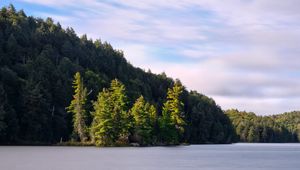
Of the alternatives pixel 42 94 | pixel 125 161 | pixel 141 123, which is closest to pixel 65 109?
pixel 42 94

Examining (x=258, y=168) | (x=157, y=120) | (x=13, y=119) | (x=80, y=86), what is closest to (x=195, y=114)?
(x=157, y=120)

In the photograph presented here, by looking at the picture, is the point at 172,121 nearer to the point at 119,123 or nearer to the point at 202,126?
the point at 119,123

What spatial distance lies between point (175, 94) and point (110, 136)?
3655cm

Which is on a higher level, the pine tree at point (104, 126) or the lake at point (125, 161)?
the pine tree at point (104, 126)

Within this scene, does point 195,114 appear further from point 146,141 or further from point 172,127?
point 146,141

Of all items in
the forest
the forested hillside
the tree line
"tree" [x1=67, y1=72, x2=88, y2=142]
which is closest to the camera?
the tree line

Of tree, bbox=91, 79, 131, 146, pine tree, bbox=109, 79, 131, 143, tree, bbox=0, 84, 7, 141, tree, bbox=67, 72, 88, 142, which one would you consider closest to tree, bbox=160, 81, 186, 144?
pine tree, bbox=109, 79, 131, 143

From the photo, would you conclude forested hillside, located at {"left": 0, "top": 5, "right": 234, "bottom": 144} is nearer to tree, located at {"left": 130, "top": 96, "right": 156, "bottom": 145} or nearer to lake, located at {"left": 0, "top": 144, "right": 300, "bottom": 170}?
tree, located at {"left": 130, "top": 96, "right": 156, "bottom": 145}

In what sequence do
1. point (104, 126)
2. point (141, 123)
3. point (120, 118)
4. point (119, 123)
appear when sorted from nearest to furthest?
point (104, 126), point (119, 123), point (120, 118), point (141, 123)

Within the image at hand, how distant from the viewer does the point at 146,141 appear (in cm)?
11888

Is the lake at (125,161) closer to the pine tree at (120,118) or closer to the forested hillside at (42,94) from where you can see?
the pine tree at (120,118)

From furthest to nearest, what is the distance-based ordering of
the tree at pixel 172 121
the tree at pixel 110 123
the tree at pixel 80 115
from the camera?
the tree at pixel 172 121 < the tree at pixel 80 115 < the tree at pixel 110 123

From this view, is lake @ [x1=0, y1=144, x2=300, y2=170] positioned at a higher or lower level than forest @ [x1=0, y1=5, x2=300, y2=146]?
lower

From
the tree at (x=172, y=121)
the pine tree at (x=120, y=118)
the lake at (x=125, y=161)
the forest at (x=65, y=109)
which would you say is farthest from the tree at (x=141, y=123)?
the lake at (x=125, y=161)
